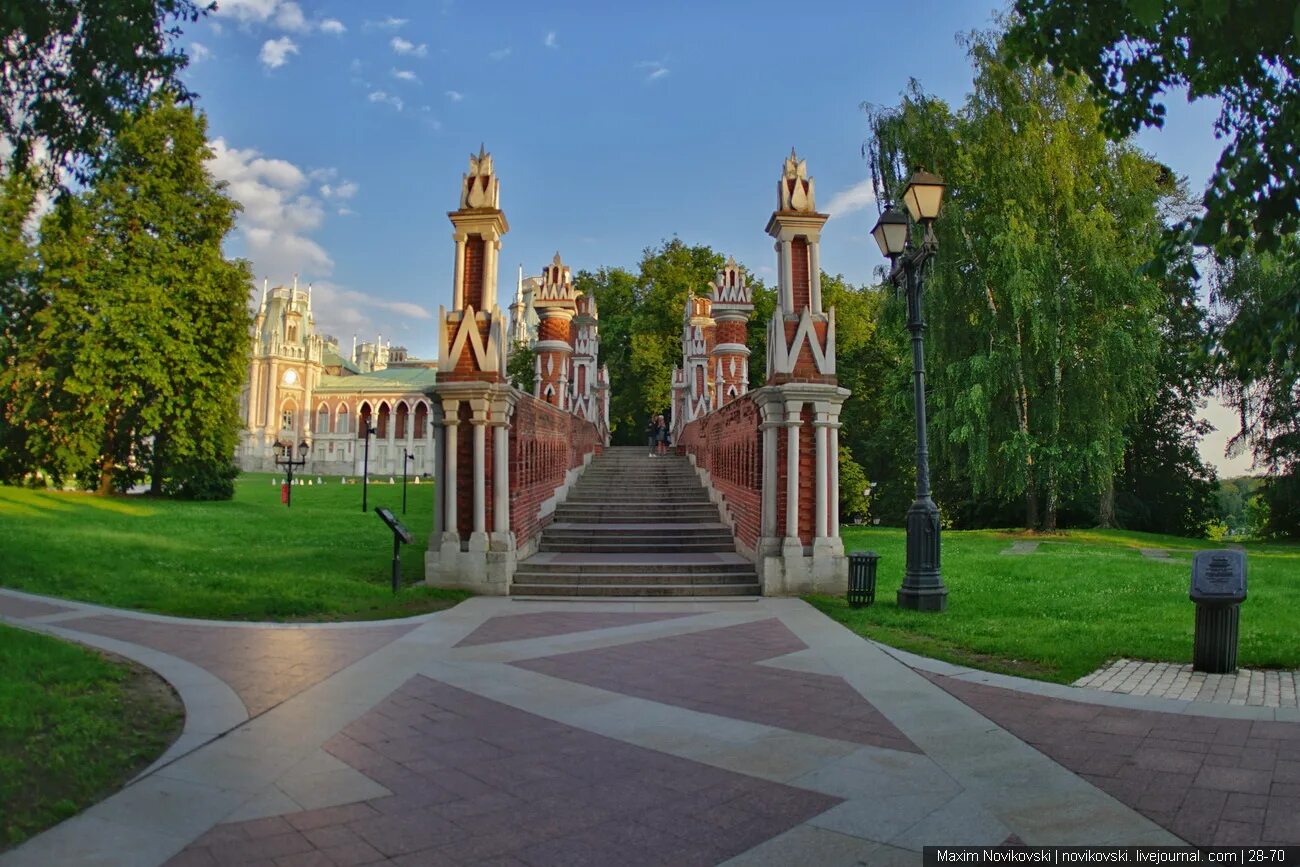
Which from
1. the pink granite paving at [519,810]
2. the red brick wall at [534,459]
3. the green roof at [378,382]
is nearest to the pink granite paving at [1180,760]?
the pink granite paving at [519,810]

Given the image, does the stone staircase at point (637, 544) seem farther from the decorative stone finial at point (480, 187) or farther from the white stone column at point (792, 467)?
the decorative stone finial at point (480, 187)

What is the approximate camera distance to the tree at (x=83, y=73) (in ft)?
18.8

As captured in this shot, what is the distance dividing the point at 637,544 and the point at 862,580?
5.17m

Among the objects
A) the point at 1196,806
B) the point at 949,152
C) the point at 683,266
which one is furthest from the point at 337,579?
the point at 683,266

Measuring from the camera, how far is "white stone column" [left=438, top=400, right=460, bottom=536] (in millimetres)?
11859

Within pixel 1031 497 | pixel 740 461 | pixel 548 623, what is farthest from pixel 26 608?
pixel 1031 497

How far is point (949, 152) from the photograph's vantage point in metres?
25.2

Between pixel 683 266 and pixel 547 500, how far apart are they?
32118 mm

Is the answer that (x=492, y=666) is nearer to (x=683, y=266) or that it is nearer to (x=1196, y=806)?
(x=1196, y=806)

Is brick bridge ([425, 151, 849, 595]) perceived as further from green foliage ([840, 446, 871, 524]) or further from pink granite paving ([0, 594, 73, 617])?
green foliage ([840, 446, 871, 524])

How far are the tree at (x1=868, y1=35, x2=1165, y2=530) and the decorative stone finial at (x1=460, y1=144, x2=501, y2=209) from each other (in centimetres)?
1539

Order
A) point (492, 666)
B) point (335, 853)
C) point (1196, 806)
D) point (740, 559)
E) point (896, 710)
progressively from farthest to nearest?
point (740, 559) → point (492, 666) → point (896, 710) → point (1196, 806) → point (335, 853)

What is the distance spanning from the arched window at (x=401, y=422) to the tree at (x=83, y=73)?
85765 millimetres

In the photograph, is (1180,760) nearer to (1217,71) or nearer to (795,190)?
(1217,71)
